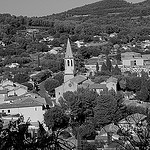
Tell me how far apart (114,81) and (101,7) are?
304 feet

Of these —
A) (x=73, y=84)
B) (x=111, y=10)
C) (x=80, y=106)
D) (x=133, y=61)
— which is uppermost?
(x=111, y=10)

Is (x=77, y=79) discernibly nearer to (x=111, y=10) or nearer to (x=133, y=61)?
(x=133, y=61)

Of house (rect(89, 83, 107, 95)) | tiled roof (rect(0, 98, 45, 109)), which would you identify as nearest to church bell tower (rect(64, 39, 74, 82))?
house (rect(89, 83, 107, 95))

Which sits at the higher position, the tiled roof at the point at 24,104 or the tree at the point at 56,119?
the tiled roof at the point at 24,104

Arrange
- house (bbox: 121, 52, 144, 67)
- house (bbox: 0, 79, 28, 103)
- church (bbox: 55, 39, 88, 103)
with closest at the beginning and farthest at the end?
church (bbox: 55, 39, 88, 103)
house (bbox: 0, 79, 28, 103)
house (bbox: 121, 52, 144, 67)

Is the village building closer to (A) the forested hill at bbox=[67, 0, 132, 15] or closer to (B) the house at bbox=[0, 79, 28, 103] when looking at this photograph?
(B) the house at bbox=[0, 79, 28, 103]

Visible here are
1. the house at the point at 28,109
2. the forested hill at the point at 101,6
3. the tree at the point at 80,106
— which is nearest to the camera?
the tree at the point at 80,106

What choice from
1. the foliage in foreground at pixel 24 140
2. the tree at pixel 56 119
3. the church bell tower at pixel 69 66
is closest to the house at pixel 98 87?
the church bell tower at pixel 69 66

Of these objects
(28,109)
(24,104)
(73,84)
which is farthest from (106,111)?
(73,84)

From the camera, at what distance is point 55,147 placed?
2.56m

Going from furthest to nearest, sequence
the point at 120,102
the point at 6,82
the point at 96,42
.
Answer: the point at 96,42
the point at 6,82
the point at 120,102

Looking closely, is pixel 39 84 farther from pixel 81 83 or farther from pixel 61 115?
pixel 61 115

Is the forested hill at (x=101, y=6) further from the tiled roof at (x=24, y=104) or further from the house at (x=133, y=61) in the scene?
the tiled roof at (x=24, y=104)

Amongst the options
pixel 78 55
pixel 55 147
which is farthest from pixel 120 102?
pixel 78 55
